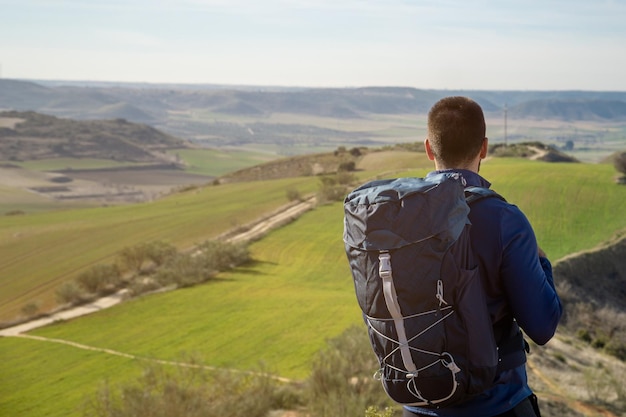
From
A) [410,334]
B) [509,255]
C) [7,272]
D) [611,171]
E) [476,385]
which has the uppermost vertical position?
[509,255]

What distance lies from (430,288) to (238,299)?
1231 inches

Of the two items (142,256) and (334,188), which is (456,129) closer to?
(142,256)

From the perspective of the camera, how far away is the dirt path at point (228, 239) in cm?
3388

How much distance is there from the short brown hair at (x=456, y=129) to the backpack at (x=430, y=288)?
1.14 feet

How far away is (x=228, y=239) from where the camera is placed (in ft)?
163

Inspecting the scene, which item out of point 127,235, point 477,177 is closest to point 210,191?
point 127,235

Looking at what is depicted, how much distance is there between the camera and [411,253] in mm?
2887

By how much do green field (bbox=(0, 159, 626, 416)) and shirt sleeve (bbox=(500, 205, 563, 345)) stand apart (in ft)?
46.2

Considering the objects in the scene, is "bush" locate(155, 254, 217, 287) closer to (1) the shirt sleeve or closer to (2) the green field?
(2) the green field

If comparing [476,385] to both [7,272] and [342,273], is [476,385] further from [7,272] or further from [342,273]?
[7,272]

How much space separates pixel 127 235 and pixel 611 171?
3946cm

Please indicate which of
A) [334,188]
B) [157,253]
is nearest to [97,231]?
[157,253]

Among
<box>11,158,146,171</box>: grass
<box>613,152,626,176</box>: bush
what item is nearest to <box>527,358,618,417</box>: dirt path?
<box>613,152,626,176</box>: bush

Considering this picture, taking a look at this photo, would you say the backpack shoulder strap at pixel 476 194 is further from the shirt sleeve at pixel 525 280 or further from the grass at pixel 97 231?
the grass at pixel 97 231
